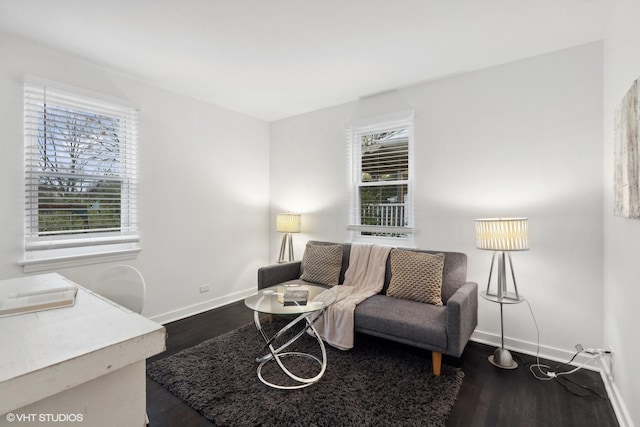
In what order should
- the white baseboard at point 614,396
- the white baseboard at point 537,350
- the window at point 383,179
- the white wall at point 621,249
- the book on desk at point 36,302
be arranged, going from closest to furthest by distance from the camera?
the book on desk at point 36,302 < the white wall at point 621,249 < the white baseboard at point 614,396 < the white baseboard at point 537,350 < the window at point 383,179

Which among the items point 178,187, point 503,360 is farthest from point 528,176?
point 178,187

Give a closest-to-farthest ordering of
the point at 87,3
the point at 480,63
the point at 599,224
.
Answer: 1. the point at 87,3
2. the point at 599,224
3. the point at 480,63

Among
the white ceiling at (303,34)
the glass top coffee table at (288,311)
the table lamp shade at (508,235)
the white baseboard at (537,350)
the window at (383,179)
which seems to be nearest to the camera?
the white ceiling at (303,34)

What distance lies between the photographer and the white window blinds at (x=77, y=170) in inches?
98.0

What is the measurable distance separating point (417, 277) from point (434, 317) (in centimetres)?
44

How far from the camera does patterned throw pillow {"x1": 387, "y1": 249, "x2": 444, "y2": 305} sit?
8.58ft

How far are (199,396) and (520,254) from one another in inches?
109

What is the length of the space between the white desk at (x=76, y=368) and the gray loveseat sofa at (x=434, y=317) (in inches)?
72.0

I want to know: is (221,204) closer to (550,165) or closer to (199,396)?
(199,396)

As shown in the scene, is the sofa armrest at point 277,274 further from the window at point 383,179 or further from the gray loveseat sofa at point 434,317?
the gray loveseat sofa at point 434,317

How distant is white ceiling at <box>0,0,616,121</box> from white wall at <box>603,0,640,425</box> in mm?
311

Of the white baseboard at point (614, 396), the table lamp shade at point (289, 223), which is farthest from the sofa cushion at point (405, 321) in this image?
the table lamp shade at point (289, 223)

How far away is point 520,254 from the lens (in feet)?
8.72

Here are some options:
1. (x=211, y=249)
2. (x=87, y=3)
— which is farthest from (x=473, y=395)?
(x=87, y=3)
